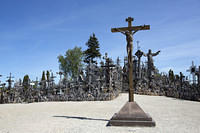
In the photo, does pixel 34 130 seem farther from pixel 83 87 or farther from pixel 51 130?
pixel 83 87

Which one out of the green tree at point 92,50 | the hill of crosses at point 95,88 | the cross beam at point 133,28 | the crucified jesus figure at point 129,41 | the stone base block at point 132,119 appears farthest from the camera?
the green tree at point 92,50

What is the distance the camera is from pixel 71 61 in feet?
162

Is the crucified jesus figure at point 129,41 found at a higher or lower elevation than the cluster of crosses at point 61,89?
higher

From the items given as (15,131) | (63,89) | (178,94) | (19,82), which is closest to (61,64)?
(19,82)

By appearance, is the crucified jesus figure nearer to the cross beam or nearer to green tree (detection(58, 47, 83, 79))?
the cross beam

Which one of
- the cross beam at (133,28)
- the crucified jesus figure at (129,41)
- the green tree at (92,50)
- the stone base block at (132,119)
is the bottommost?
the stone base block at (132,119)

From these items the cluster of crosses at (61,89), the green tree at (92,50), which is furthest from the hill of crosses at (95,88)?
the green tree at (92,50)

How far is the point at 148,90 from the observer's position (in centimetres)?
2620

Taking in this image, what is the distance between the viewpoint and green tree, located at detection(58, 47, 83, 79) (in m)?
49.2

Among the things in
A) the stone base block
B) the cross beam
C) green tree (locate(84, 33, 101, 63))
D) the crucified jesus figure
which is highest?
green tree (locate(84, 33, 101, 63))

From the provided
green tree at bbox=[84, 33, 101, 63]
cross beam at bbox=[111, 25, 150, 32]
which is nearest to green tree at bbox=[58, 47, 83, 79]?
green tree at bbox=[84, 33, 101, 63]

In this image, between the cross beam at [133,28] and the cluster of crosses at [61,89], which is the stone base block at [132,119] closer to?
the cross beam at [133,28]

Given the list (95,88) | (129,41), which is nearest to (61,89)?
(95,88)

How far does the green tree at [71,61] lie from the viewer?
4925 centimetres
